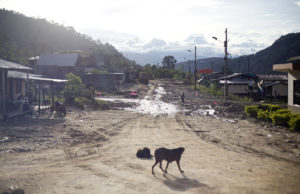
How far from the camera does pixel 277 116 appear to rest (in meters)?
15.6

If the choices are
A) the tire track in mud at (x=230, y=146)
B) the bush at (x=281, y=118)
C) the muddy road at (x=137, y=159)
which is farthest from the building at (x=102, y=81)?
the bush at (x=281, y=118)

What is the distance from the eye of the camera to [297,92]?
664 inches

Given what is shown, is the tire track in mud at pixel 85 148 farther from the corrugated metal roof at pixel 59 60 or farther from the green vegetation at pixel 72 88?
the corrugated metal roof at pixel 59 60

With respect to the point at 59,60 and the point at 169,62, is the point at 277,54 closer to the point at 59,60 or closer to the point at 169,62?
the point at 169,62

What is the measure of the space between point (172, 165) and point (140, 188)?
2227 mm

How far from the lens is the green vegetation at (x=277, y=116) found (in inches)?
560

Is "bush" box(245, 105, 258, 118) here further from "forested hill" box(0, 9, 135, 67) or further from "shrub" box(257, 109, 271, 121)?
"forested hill" box(0, 9, 135, 67)

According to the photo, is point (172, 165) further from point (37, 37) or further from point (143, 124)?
point (37, 37)

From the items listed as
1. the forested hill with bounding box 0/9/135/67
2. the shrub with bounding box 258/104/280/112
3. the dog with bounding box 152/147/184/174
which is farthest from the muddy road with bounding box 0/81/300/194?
the forested hill with bounding box 0/9/135/67

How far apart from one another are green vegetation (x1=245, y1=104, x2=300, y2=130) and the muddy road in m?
0.58

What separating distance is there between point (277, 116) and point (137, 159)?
9746mm

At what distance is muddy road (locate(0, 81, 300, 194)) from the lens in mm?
7094

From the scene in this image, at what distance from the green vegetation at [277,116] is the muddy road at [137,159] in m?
0.58

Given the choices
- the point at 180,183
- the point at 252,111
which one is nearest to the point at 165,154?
the point at 180,183
